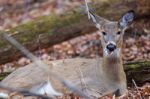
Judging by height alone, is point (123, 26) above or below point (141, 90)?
above

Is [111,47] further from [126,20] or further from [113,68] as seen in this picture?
[126,20]

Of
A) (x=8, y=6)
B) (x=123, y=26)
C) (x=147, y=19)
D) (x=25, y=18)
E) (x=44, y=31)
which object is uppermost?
(x=8, y=6)

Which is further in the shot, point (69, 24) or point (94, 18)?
point (69, 24)

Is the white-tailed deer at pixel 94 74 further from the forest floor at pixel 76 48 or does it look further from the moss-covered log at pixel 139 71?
the moss-covered log at pixel 139 71

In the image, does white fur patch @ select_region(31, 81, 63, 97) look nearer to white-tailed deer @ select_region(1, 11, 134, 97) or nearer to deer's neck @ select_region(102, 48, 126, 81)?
white-tailed deer @ select_region(1, 11, 134, 97)

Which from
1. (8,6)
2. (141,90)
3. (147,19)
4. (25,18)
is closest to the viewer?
(141,90)

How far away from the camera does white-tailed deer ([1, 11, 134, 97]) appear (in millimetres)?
7051

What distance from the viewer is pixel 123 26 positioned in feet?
24.1

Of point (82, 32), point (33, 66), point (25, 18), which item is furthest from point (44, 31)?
point (25, 18)

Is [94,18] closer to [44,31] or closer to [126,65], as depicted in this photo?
[126,65]

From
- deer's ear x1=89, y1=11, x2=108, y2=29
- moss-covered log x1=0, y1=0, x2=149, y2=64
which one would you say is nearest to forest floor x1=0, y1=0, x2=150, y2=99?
moss-covered log x1=0, y1=0, x2=149, y2=64

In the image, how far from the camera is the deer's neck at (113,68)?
23.6 feet

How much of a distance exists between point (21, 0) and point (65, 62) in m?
7.87

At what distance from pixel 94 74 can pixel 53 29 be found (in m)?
2.35
